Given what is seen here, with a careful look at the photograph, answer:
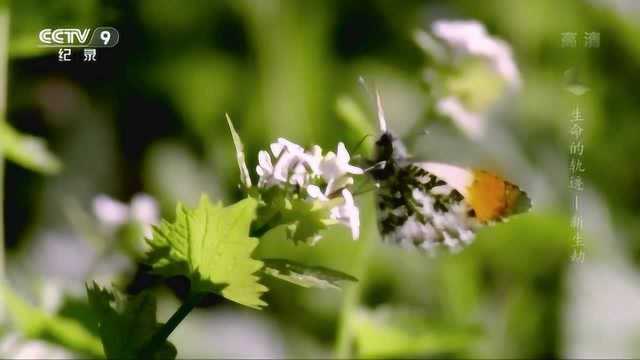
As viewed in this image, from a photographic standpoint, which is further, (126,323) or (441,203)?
(441,203)

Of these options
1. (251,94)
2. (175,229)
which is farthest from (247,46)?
(175,229)

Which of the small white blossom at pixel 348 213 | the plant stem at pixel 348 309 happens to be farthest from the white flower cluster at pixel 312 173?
the plant stem at pixel 348 309

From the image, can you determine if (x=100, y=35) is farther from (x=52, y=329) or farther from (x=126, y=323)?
(x=126, y=323)

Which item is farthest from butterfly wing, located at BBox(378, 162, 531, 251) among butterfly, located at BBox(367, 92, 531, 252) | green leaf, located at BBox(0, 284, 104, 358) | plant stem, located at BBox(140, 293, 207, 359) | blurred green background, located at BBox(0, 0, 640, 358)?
blurred green background, located at BBox(0, 0, 640, 358)

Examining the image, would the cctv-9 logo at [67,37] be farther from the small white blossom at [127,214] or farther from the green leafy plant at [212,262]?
the green leafy plant at [212,262]

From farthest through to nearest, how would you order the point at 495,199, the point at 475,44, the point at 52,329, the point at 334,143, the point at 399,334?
the point at 334,143 → the point at 475,44 → the point at 399,334 → the point at 52,329 → the point at 495,199

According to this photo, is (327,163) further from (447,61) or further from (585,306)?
(585,306)

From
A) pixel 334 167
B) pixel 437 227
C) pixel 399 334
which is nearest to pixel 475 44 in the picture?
pixel 399 334
